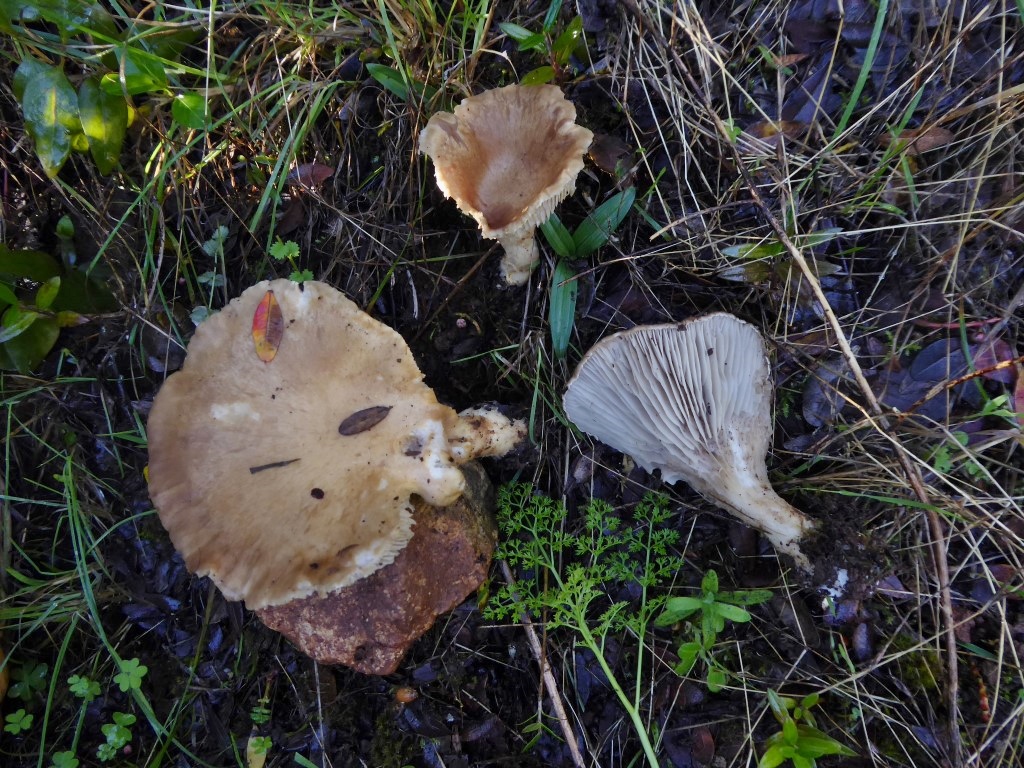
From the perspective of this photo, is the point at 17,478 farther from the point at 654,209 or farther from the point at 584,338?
the point at 654,209

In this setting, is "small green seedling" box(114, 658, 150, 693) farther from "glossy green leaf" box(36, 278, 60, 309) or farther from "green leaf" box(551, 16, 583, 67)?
"green leaf" box(551, 16, 583, 67)

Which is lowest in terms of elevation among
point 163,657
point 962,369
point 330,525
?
point 163,657

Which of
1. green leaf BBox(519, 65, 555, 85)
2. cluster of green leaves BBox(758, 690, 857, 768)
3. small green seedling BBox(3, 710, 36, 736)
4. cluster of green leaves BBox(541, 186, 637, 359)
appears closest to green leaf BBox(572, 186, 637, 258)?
cluster of green leaves BBox(541, 186, 637, 359)

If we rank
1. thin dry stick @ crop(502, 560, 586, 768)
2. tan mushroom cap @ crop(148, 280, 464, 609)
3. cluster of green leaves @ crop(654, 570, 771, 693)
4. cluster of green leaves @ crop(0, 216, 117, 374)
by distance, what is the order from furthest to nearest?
1. cluster of green leaves @ crop(0, 216, 117, 374)
2. thin dry stick @ crop(502, 560, 586, 768)
3. cluster of green leaves @ crop(654, 570, 771, 693)
4. tan mushroom cap @ crop(148, 280, 464, 609)

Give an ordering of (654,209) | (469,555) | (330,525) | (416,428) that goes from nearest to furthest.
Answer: (330,525)
(416,428)
(469,555)
(654,209)

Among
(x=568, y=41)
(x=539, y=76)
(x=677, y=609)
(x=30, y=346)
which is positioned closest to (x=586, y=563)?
(x=677, y=609)

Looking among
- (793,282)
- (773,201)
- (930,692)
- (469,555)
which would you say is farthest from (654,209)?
(930,692)
